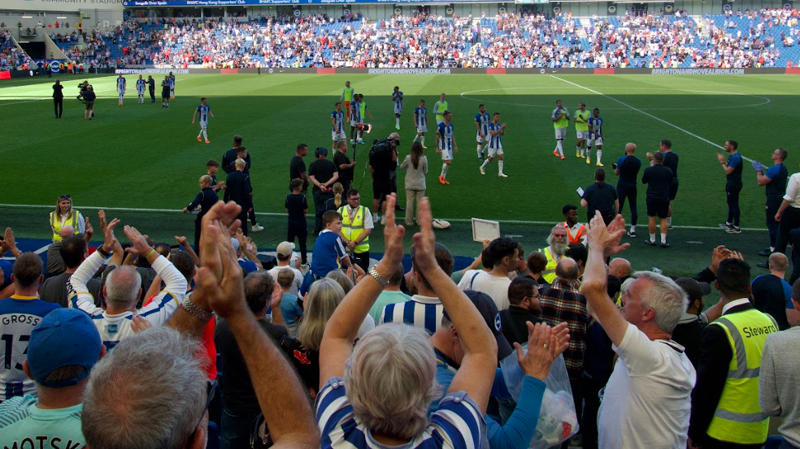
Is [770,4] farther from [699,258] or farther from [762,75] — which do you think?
[699,258]

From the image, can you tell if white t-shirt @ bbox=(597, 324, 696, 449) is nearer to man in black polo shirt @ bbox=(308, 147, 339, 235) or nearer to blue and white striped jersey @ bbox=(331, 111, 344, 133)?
man in black polo shirt @ bbox=(308, 147, 339, 235)

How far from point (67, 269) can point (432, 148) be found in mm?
18576

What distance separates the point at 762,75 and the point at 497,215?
48232 millimetres

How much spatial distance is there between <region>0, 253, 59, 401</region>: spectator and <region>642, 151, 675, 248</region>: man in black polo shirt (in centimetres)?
1140

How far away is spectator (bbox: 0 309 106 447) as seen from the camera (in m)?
2.83

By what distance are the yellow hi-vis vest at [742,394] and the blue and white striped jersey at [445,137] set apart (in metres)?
14.4

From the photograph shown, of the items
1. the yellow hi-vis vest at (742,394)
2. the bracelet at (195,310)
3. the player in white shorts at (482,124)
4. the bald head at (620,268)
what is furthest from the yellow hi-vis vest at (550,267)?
the player in white shorts at (482,124)

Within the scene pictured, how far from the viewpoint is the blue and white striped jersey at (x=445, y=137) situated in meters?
18.8

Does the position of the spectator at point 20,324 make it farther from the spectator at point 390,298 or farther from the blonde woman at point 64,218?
the blonde woman at point 64,218

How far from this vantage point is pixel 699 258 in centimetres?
1257

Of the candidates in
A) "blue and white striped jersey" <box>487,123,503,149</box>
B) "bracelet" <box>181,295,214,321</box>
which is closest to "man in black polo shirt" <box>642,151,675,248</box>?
"blue and white striped jersey" <box>487,123,503,149</box>

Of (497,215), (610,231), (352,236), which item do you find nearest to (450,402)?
(610,231)

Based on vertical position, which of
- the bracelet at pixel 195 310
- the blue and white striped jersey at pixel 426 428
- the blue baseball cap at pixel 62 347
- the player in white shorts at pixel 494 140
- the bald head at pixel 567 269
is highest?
the player in white shorts at pixel 494 140

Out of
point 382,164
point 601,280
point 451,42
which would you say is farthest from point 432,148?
point 451,42
